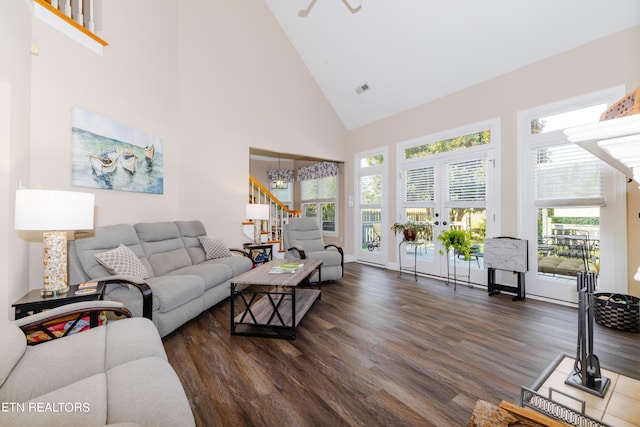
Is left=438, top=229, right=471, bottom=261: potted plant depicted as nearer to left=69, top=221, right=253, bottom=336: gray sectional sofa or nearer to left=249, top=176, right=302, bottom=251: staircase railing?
left=69, top=221, right=253, bottom=336: gray sectional sofa

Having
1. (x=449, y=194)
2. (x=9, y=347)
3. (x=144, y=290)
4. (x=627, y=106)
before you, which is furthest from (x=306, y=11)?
(x=9, y=347)

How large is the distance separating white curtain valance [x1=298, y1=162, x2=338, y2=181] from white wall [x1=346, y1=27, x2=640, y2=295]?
158 centimetres

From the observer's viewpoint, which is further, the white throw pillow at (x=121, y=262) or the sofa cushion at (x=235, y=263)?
the sofa cushion at (x=235, y=263)

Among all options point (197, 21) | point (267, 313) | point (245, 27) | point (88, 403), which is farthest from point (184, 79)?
point (88, 403)

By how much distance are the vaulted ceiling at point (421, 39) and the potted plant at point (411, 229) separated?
6.89 feet

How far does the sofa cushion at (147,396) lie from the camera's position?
0.88 m

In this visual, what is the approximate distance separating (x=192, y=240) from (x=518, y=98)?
15.4ft

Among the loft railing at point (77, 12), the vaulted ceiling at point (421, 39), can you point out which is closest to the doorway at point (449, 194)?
the vaulted ceiling at point (421, 39)

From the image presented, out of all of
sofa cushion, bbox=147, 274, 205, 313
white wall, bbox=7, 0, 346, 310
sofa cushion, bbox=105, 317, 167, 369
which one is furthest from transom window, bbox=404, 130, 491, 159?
sofa cushion, bbox=105, 317, 167, 369

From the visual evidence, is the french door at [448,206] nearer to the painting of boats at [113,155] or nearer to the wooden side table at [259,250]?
the wooden side table at [259,250]

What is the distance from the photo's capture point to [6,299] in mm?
1892

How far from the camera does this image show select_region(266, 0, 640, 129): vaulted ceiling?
9.93 feet

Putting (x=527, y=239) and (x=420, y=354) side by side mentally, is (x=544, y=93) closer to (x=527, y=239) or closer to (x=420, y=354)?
(x=527, y=239)

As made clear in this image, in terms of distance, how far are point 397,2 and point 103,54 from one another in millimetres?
3637
